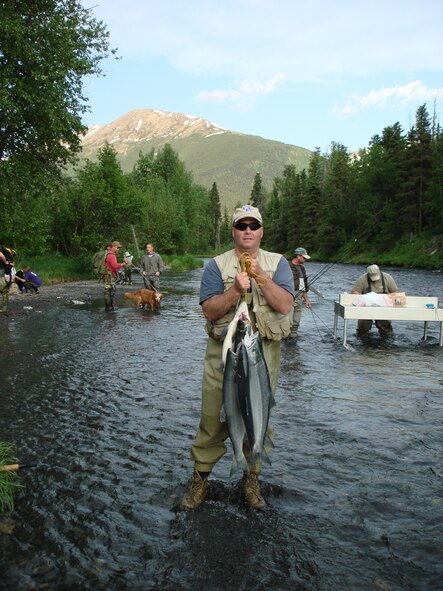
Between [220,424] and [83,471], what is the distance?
181 cm

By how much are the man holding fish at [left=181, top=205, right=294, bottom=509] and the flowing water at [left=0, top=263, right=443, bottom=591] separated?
0.50 meters

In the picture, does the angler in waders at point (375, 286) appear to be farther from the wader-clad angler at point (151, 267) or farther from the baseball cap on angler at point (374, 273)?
the wader-clad angler at point (151, 267)

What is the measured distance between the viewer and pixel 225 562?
148 inches

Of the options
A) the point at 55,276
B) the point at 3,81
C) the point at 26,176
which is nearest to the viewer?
the point at 3,81

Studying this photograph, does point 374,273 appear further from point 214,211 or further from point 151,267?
point 214,211

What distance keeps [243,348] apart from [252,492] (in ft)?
4.84

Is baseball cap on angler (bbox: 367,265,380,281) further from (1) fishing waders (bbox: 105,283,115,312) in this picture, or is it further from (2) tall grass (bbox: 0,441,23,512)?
(2) tall grass (bbox: 0,441,23,512)

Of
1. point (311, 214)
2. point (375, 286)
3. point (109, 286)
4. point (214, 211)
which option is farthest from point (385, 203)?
point (214, 211)

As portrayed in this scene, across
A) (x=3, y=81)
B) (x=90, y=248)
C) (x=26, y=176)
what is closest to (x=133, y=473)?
(x=3, y=81)

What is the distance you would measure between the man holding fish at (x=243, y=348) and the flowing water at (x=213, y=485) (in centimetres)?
50

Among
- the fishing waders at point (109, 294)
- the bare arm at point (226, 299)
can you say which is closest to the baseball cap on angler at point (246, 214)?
the bare arm at point (226, 299)

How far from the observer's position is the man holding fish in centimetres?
394

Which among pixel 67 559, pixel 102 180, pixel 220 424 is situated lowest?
pixel 67 559

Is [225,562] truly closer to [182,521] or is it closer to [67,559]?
[182,521]
